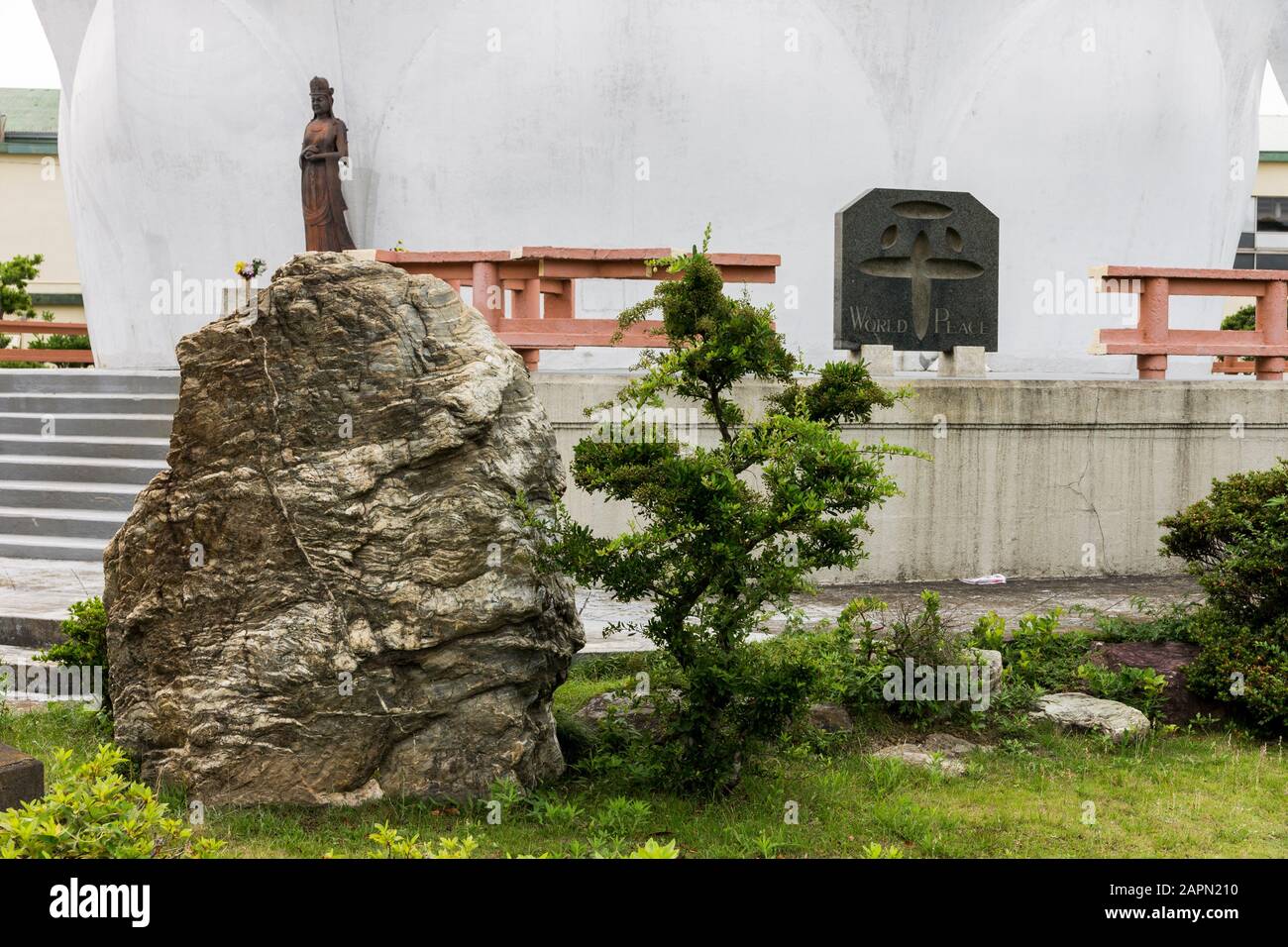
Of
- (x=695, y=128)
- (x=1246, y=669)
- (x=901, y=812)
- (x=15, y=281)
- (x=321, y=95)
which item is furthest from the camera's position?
(x=15, y=281)

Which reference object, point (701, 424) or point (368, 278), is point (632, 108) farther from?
point (368, 278)

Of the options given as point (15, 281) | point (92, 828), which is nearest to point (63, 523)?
point (92, 828)

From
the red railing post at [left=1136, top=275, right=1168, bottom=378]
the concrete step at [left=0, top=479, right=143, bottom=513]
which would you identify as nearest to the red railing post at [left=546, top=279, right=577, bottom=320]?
the concrete step at [left=0, top=479, right=143, bottom=513]

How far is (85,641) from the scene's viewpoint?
636 cm

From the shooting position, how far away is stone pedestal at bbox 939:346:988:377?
10.0 metres

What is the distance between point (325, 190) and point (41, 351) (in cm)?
657

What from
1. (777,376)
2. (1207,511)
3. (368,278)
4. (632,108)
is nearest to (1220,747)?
(1207,511)

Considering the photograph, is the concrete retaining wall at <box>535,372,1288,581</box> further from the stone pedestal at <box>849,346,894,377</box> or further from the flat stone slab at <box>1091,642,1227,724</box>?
the flat stone slab at <box>1091,642,1227,724</box>

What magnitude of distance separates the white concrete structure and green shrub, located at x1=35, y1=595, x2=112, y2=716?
701 cm

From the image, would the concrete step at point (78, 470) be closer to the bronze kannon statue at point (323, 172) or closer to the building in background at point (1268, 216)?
the bronze kannon statue at point (323, 172)

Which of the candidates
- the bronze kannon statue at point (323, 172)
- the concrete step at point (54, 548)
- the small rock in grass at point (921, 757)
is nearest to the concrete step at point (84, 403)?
the concrete step at point (54, 548)

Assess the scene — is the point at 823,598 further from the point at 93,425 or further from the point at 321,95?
the point at 321,95

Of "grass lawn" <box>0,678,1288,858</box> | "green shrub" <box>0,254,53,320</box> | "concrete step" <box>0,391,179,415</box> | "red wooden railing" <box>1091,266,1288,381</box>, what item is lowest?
"grass lawn" <box>0,678,1288,858</box>

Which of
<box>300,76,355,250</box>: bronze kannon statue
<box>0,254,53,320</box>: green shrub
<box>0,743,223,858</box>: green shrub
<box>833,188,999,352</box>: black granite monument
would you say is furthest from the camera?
<box>0,254,53,320</box>: green shrub
